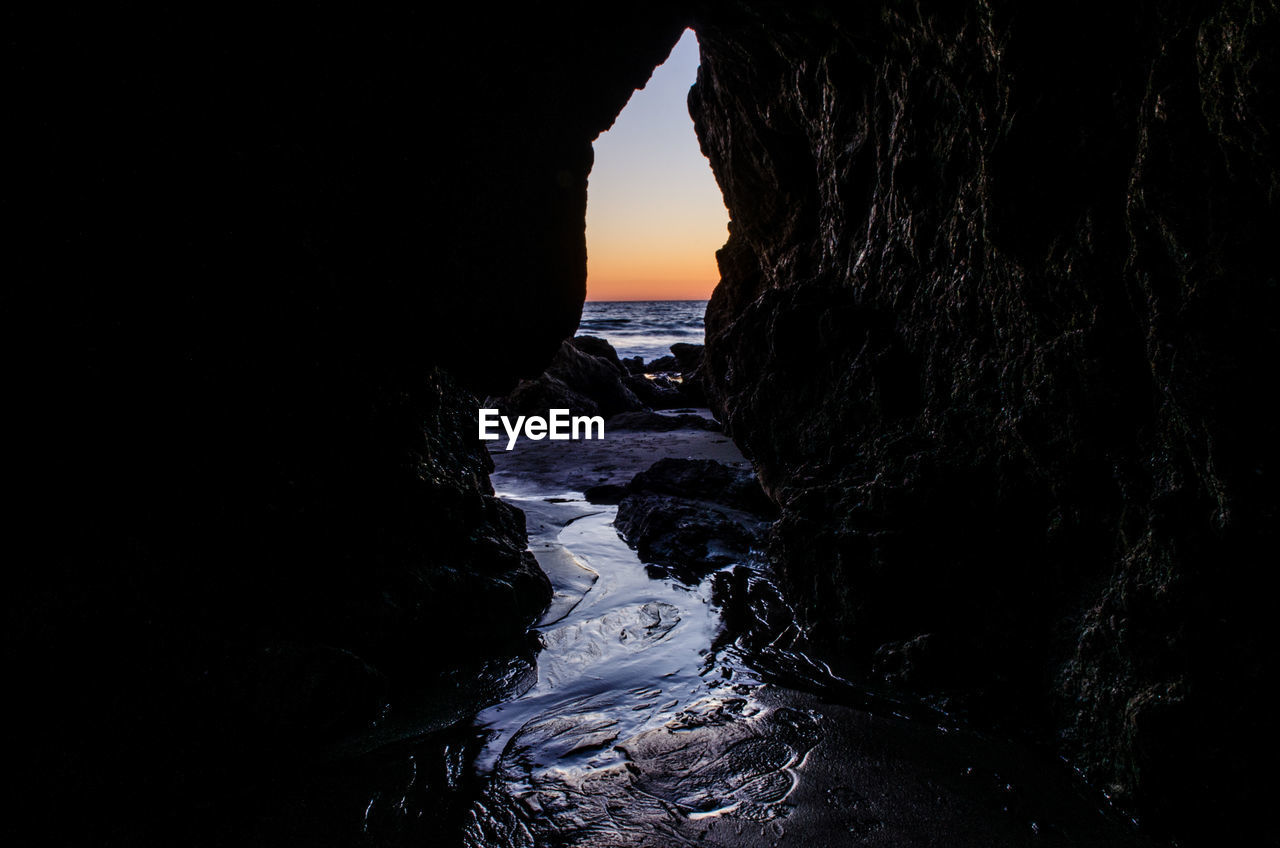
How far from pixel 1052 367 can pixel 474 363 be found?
9.86 ft

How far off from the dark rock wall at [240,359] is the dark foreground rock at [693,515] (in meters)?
1.36

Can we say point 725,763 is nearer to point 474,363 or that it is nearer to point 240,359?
point 240,359

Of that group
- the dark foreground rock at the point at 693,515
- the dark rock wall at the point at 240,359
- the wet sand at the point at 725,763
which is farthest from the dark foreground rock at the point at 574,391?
the wet sand at the point at 725,763

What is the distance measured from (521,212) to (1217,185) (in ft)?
10.7

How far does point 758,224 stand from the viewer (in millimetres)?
5742

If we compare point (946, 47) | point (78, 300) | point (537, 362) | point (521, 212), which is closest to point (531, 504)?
point (537, 362)

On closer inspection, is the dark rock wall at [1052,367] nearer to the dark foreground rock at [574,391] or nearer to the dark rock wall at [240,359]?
the dark rock wall at [240,359]

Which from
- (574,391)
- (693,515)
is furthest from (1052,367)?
(574,391)

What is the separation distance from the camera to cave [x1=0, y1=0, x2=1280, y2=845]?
2158mm

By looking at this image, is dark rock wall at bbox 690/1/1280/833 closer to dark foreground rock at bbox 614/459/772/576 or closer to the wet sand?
the wet sand

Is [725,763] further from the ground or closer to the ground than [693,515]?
closer to the ground

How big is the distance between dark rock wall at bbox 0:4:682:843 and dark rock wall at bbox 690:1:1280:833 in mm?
1707

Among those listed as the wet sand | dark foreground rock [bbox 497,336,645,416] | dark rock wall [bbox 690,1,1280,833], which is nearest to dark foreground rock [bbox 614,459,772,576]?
dark rock wall [bbox 690,1,1280,833]

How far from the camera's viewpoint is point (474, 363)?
4.25 metres
